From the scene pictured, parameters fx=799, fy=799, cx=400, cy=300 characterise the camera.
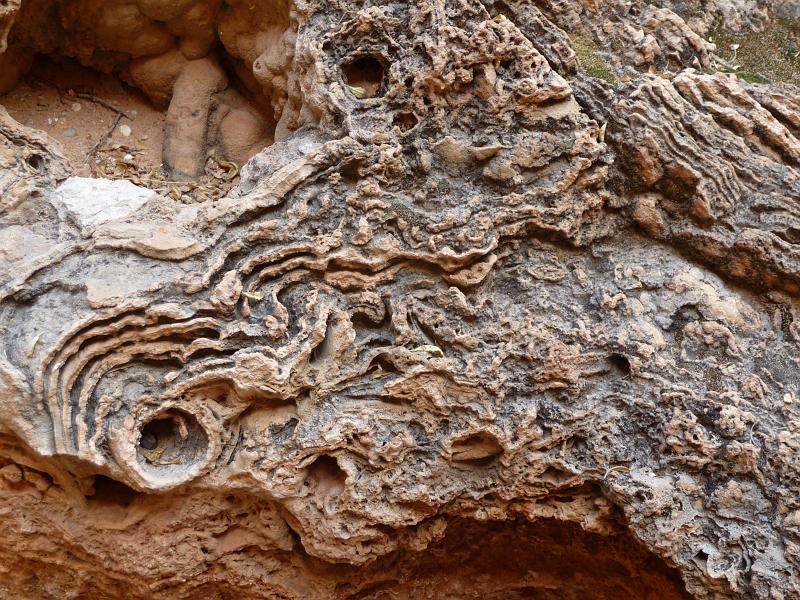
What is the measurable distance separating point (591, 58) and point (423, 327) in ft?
4.38

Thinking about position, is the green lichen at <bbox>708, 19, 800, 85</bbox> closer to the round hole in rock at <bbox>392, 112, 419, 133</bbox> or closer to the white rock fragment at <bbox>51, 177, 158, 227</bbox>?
the round hole in rock at <bbox>392, 112, 419, 133</bbox>

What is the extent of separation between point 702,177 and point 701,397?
81 cm

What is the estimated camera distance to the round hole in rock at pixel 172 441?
9.05ft

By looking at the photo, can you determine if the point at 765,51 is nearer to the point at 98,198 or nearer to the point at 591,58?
the point at 591,58

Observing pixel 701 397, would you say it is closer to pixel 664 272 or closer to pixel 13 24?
pixel 664 272

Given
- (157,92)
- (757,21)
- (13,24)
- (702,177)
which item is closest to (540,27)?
(702,177)

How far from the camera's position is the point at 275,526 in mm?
3027


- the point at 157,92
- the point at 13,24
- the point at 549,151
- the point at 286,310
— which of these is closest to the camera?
the point at 286,310

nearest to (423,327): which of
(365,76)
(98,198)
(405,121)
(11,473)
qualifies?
(405,121)

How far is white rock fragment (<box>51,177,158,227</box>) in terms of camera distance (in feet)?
9.24

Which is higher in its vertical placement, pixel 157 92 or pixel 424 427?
pixel 157 92

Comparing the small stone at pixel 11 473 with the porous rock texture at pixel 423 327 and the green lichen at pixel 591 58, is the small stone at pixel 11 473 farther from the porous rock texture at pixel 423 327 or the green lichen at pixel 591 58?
the green lichen at pixel 591 58

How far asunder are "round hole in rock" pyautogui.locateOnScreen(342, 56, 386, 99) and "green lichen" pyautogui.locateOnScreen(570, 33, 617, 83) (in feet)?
2.75

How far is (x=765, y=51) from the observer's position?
3.79 metres
